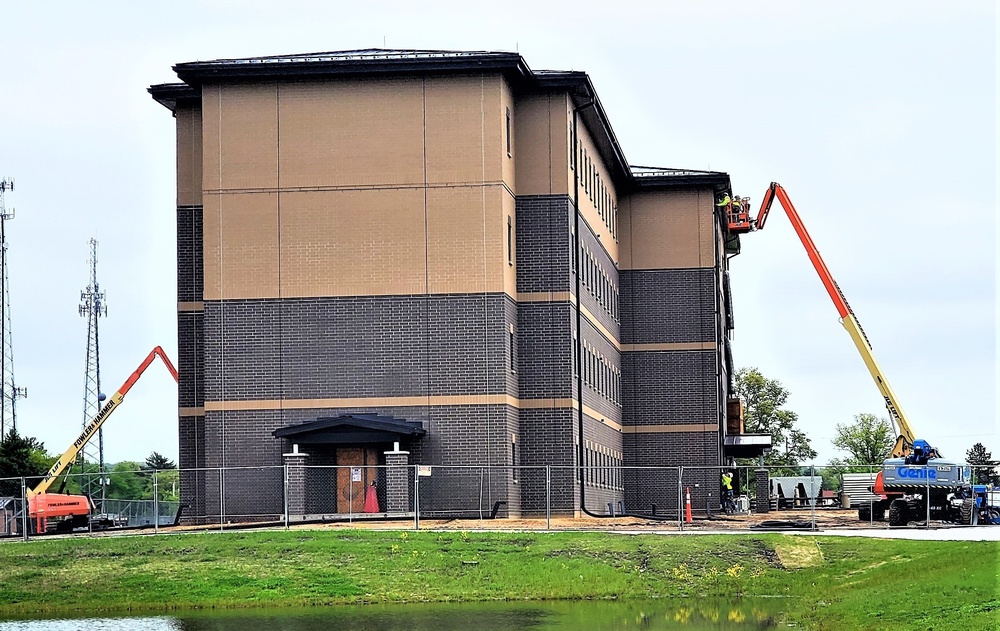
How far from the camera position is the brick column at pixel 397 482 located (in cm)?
5131

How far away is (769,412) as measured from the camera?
13512cm

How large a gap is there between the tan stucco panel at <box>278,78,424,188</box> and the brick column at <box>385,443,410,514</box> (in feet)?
27.5

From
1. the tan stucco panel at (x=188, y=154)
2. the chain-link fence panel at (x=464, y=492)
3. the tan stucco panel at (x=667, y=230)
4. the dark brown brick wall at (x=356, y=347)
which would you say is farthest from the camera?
the tan stucco panel at (x=667, y=230)

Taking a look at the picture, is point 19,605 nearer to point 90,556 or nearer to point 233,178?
point 90,556

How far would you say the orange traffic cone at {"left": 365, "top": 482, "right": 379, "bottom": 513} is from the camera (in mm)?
51656

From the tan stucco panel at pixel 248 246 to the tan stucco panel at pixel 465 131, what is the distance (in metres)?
5.23

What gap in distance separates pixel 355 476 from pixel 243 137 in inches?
439

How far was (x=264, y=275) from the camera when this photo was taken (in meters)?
54.4

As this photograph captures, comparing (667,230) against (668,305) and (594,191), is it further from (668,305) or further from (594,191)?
(594,191)

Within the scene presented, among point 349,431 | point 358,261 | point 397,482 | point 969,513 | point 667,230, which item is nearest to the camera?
point 397,482

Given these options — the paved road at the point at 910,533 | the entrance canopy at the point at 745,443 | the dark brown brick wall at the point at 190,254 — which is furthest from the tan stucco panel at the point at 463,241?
the entrance canopy at the point at 745,443

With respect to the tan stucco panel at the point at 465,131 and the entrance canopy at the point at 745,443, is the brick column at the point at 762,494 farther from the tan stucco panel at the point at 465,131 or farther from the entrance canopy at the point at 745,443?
the tan stucco panel at the point at 465,131

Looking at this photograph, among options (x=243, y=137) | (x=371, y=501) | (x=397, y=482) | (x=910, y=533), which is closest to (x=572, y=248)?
(x=397, y=482)

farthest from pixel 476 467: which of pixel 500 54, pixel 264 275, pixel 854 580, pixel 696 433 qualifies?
pixel 696 433
